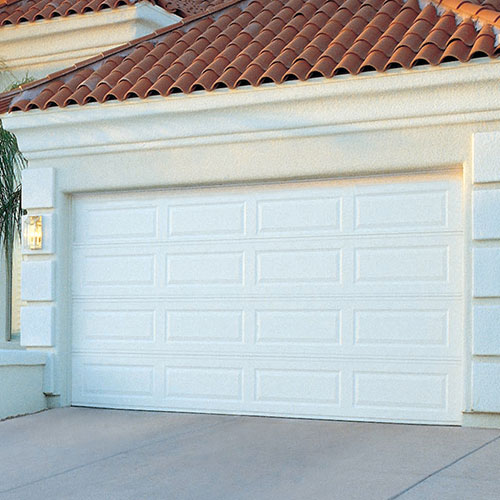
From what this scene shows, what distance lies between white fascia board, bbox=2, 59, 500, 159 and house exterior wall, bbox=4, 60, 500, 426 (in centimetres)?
1

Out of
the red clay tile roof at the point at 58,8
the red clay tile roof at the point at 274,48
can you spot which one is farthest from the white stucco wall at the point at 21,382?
the red clay tile roof at the point at 58,8

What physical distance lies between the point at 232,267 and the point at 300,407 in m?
1.48

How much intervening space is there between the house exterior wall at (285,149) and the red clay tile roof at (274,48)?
129 millimetres

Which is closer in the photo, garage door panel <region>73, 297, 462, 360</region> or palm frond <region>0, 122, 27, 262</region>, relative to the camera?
garage door panel <region>73, 297, 462, 360</region>

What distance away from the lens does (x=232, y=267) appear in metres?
9.73

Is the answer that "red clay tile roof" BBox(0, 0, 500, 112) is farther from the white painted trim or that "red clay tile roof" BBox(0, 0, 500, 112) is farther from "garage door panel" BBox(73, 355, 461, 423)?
"garage door panel" BBox(73, 355, 461, 423)

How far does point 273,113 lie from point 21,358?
11.4 feet

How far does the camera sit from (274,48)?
9.78m

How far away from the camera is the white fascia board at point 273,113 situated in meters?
8.62

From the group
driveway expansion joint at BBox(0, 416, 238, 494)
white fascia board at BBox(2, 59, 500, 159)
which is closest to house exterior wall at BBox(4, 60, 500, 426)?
white fascia board at BBox(2, 59, 500, 159)

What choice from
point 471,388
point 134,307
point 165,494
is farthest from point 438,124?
point 165,494

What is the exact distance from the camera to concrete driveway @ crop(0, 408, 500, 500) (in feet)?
21.0

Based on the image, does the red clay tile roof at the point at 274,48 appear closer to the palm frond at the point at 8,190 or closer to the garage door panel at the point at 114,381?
the palm frond at the point at 8,190

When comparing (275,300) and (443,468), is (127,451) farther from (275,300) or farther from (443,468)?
(443,468)
